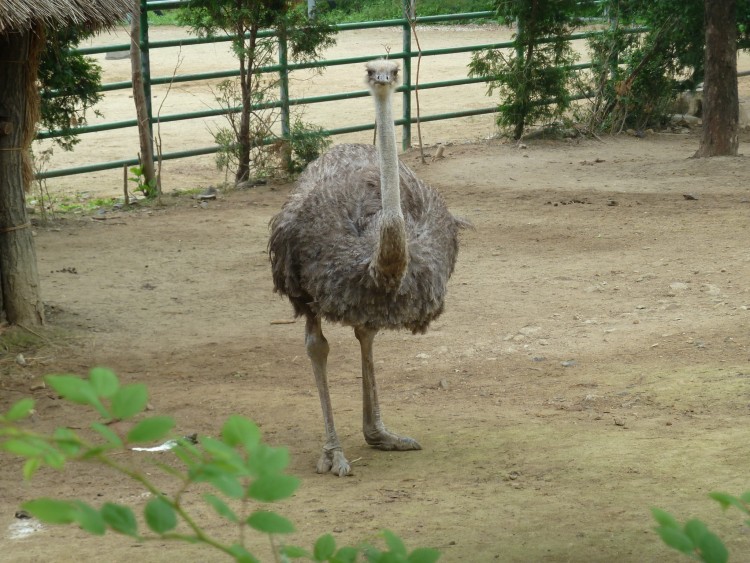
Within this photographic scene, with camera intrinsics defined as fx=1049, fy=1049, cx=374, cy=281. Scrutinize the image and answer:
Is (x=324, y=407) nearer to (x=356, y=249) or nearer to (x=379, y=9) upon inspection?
(x=356, y=249)

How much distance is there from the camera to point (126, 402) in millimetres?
1191

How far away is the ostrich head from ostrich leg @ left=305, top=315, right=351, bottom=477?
1.19 metres

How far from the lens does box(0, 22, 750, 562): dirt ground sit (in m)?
3.98

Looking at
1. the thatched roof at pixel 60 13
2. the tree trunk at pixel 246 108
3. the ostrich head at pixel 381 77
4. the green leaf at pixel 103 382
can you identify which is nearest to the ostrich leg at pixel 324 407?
the ostrich head at pixel 381 77

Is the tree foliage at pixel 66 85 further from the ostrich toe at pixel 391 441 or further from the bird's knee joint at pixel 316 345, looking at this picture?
the ostrich toe at pixel 391 441

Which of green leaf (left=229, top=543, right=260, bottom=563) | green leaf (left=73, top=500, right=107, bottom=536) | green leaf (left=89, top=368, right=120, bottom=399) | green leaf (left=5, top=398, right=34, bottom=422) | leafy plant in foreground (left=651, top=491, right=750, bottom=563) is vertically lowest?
leafy plant in foreground (left=651, top=491, right=750, bottom=563)

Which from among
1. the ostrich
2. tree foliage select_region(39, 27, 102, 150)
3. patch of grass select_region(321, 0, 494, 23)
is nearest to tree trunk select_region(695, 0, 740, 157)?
tree foliage select_region(39, 27, 102, 150)

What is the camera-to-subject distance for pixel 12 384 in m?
6.10

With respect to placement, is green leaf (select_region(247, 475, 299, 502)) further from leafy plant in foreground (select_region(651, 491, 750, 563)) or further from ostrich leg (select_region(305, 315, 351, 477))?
ostrich leg (select_region(305, 315, 351, 477))

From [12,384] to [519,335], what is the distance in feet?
10.2

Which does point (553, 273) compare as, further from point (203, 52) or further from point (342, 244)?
point (203, 52)

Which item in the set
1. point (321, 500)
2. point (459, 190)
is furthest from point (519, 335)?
point (459, 190)

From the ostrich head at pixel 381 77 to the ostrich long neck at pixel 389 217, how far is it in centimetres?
3

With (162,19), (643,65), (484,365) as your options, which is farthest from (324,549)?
(162,19)
